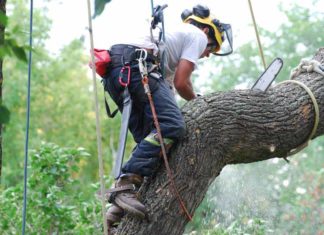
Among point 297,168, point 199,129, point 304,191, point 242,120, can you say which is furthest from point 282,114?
point 297,168

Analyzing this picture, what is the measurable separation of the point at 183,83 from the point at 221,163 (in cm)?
51

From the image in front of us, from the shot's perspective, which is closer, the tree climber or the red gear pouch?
the tree climber

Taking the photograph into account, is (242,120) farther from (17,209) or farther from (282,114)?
(17,209)

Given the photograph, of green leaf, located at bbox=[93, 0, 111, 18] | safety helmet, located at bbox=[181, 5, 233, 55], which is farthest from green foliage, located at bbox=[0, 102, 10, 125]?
safety helmet, located at bbox=[181, 5, 233, 55]

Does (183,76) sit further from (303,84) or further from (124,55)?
(303,84)

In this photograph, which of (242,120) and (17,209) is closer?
(242,120)

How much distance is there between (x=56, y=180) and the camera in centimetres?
611

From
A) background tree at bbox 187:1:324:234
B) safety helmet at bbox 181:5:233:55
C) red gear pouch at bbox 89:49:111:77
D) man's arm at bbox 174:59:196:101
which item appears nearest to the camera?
red gear pouch at bbox 89:49:111:77

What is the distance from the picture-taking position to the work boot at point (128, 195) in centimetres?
372

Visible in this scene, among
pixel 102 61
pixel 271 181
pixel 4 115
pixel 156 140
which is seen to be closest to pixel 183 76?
pixel 102 61

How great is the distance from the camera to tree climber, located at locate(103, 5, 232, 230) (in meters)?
3.82

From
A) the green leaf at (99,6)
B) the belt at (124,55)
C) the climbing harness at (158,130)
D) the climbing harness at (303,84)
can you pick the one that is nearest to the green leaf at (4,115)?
the green leaf at (99,6)

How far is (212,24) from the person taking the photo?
458 centimetres

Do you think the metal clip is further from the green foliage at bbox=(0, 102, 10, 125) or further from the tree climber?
the green foliage at bbox=(0, 102, 10, 125)
